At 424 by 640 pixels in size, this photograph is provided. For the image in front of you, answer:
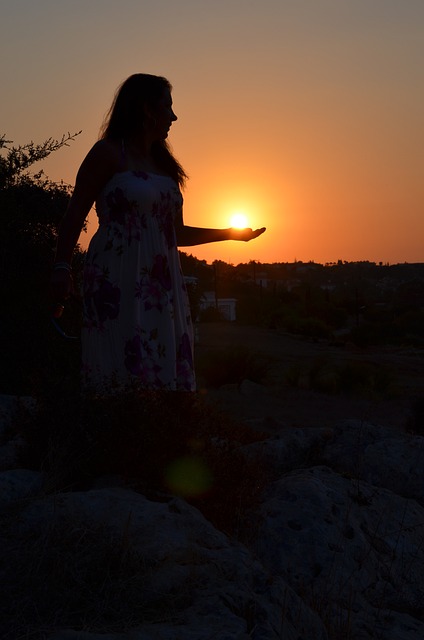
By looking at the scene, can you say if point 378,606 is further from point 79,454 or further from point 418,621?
point 79,454

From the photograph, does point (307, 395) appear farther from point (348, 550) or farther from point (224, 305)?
point (224, 305)

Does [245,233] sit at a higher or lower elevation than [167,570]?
higher

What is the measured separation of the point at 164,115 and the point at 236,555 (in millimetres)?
2161

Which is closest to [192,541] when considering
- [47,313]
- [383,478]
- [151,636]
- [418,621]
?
[151,636]

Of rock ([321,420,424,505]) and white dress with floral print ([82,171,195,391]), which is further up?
white dress with floral print ([82,171,195,391])

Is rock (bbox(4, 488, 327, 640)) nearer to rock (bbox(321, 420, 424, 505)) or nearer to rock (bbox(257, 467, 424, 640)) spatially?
rock (bbox(257, 467, 424, 640))

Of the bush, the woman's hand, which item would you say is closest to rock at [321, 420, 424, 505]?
the woman's hand

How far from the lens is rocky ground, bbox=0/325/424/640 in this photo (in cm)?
230

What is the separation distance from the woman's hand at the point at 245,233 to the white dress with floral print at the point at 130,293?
63 centimetres

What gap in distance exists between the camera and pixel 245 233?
4.37 meters

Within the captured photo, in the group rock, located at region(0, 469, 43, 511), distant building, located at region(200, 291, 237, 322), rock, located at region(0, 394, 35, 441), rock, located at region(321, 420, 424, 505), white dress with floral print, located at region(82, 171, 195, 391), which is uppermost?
white dress with floral print, located at region(82, 171, 195, 391)

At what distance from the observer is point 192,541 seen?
287 centimetres

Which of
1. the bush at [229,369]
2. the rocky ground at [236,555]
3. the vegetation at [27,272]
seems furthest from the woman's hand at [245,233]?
the bush at [229,369]

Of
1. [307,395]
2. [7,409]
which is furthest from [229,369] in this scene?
[7,409]
